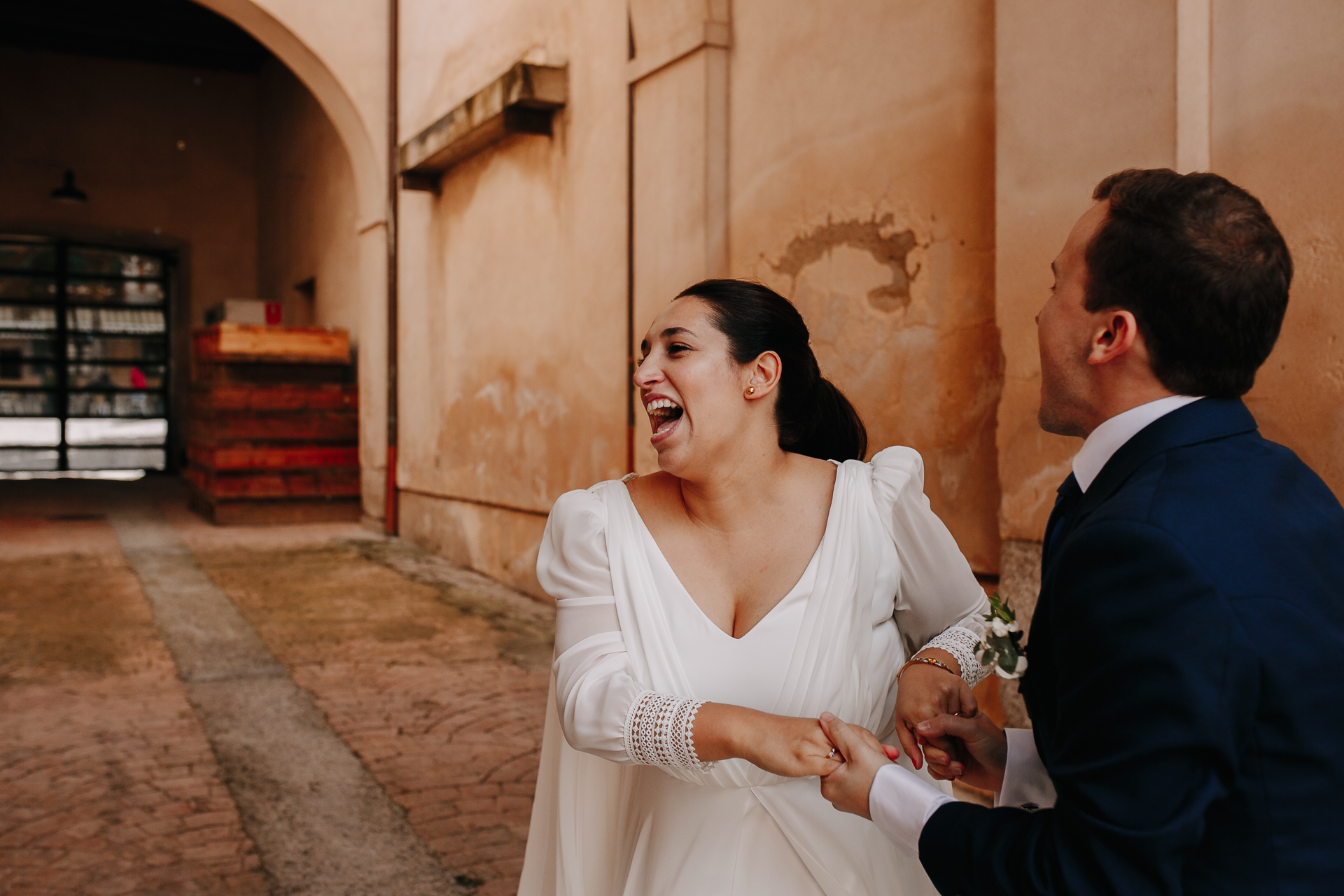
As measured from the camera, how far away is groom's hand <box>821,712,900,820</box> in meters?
1.31

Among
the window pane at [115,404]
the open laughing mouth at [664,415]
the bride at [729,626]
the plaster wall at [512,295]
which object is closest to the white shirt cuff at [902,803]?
the bride at [729,626]

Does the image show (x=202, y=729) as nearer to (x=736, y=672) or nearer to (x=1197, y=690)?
(x=736, y=672)

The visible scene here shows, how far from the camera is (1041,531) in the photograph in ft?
10.7

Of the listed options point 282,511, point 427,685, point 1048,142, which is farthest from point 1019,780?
point 282,511

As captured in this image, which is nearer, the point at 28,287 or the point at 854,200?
the point at 854,200

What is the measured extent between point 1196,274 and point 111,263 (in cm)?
1971

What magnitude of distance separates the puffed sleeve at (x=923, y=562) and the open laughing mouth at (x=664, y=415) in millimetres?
365

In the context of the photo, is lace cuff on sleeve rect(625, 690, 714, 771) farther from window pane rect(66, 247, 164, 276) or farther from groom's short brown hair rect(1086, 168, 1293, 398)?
window pane rect(66, 247, 164, 276)

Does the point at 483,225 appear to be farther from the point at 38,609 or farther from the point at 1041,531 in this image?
the point at 1041,531

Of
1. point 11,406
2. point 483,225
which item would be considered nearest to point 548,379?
point 483,225

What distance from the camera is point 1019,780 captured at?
139 cm

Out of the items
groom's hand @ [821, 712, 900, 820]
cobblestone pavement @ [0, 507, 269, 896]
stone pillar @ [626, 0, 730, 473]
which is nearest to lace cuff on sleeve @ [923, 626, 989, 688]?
groom's hand @ [821, 712, 900, 820]

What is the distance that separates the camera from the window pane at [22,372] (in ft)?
57.2

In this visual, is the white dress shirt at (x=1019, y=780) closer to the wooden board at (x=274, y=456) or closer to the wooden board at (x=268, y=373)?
the wooden board at (x=274, y=456)
